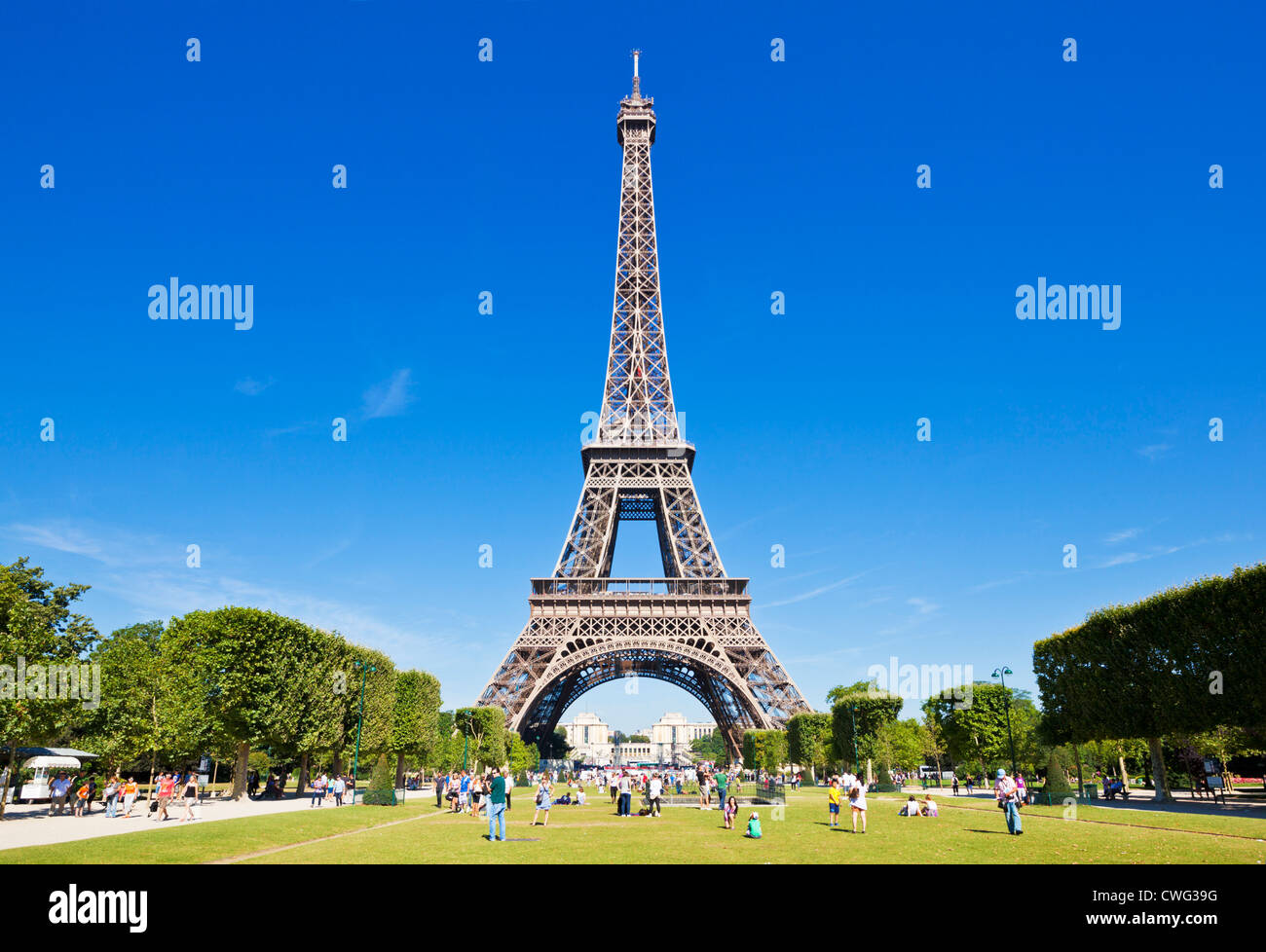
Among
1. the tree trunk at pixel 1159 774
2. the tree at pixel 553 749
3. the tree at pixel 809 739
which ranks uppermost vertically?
the tree trunk at pixel 1159 774

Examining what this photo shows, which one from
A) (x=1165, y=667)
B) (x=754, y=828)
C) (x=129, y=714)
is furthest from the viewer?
(x=129, y=714)

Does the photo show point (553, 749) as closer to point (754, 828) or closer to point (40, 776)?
point (40, 776)

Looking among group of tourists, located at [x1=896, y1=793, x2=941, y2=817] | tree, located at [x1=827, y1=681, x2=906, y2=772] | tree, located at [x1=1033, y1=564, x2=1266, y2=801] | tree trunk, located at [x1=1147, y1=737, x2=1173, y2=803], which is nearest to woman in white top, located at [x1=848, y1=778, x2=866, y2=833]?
group of tourists, located at [x1=896, y1=793, x2=941, y2=817]

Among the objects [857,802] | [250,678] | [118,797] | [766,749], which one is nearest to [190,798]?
[118,797]

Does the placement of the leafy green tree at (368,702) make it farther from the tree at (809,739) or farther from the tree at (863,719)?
the tree at (863,719)

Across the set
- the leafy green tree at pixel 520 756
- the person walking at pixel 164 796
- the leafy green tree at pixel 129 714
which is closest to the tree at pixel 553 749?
the leafy green tree at pixel 520 756

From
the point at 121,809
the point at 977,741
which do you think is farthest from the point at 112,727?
the point at 977,741
